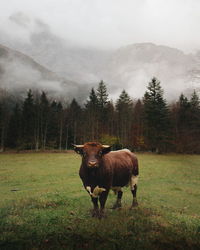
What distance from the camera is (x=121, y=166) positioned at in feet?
24.1

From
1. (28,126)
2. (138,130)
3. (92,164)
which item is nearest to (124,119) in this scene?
(138,130)

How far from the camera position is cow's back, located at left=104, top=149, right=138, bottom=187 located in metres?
6.99

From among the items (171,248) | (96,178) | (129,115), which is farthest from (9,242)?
(129,115)

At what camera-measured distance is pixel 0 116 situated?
49.5 m

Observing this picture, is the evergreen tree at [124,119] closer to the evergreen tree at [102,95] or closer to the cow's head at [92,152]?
the evergreen tree at [102,95]

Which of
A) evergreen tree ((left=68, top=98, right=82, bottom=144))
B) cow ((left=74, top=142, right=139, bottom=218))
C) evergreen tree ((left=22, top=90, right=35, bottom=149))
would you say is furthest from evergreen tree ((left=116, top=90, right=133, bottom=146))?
cow ((left=74, top=142, right=139, bottom=218))

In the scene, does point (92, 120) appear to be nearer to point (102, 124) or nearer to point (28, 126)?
point (102, 124)

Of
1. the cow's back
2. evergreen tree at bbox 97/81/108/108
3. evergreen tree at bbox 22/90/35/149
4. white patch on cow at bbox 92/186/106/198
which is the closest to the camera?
white patch on cow at bbox 92/186/106/198

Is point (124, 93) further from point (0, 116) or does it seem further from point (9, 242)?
point (9, 242)

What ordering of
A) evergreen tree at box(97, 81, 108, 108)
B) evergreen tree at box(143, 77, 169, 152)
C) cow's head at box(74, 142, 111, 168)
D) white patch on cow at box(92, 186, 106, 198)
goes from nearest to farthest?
cow's head at box(74, 142, 111, 168), white patch on cow at box(92, 186, 106, 198), evergreen tree at box(143, 77, 169, 152), evergreen tree at box(97, 81, 108, 108)

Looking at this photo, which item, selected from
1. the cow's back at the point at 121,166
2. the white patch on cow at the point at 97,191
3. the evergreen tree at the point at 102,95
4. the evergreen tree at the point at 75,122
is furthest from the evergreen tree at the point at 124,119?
the white patch on cow at the point at 97,191

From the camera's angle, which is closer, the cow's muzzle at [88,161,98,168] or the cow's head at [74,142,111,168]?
the cow's muzzle at [88,161,98,168]

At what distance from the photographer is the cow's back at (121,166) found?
275 inches

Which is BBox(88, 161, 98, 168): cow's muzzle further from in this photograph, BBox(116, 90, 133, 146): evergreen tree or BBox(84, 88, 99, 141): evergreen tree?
BBox(116, 90, 133, 146): evergreen tree
